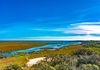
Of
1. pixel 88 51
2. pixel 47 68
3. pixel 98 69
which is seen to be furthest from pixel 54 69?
pixel 88 51

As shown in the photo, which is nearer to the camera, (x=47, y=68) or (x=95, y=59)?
(x=47, y=68)

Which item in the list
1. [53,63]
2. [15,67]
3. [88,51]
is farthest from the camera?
[88,51]

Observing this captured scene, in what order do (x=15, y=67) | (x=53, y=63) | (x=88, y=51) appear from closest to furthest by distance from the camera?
(x=15, y=67) → (x=53, y=63) → (x=88, y=51)

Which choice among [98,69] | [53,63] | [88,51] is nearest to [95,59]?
[98,69]

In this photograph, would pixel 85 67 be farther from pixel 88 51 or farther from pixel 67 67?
pixel 88 51

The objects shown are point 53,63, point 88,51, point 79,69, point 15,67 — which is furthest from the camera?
point 88,51

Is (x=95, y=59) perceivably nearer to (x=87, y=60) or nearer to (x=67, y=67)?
(x=87, y=60)

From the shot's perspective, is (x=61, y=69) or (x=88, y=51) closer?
(x=61, y=69)

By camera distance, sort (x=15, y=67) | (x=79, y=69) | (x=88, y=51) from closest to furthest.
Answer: (x=79, y=69), (x=15, y=67), (x=88, y=51)
